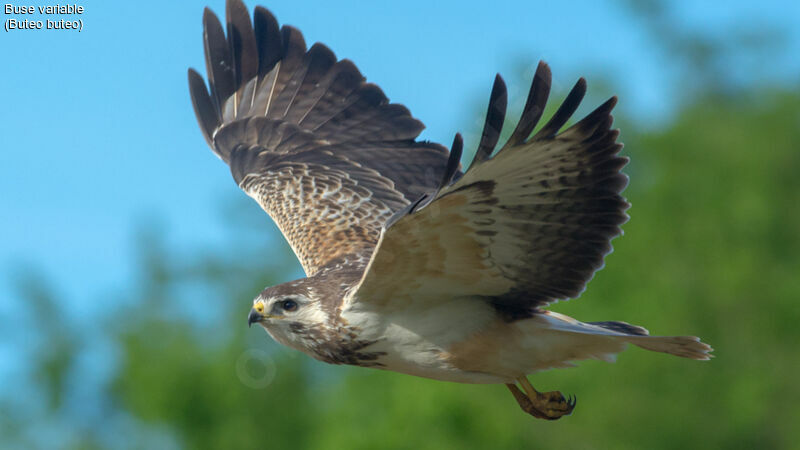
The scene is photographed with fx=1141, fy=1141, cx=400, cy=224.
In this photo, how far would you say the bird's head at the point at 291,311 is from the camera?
6.23 m

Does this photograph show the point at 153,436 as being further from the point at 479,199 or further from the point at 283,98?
the point at 479,199

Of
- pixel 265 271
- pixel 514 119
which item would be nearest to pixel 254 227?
pixel 265 271

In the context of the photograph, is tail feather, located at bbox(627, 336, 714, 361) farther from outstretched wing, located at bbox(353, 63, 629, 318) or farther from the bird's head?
the bird's head

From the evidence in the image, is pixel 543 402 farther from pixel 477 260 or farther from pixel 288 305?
pixel 288 305

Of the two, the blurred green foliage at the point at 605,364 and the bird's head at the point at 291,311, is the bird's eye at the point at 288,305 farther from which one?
the blurred green foliage at the point at 605,364

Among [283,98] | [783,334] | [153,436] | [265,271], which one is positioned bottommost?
[153,436]

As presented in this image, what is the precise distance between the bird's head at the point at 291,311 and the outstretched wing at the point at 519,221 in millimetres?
328

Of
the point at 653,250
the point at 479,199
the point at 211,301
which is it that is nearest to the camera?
the point at 479,199

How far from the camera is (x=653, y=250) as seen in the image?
28891 millimetres

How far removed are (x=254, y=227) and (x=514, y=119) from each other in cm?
1148

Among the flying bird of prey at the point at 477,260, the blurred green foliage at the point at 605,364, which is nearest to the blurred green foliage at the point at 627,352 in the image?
the blurred green foliage at the point at 605,364

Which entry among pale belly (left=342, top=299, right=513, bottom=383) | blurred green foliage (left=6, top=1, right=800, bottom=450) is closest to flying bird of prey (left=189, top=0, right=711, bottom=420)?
pale belly (left=342, top=299, right=513, bottom=383)

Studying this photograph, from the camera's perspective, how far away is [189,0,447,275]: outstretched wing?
838cm

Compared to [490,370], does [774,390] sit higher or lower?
lower
